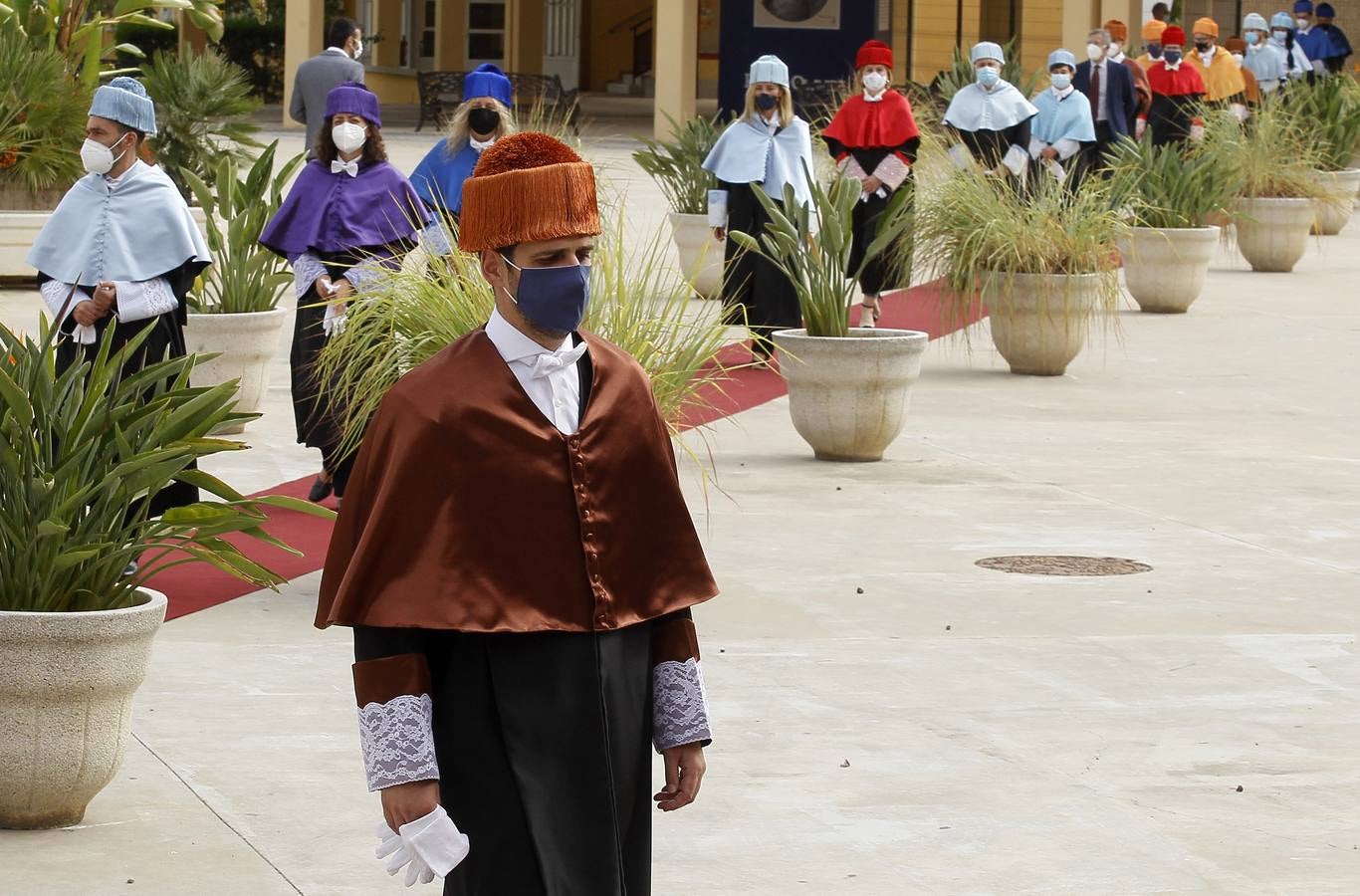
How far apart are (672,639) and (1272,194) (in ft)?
57.0

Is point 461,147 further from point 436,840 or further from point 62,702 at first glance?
point 436,840

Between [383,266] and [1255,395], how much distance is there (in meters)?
6.62

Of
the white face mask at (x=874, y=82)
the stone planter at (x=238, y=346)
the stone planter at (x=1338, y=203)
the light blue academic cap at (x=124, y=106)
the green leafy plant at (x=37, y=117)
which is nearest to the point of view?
the light blue academic cap at (x=124, y=106)

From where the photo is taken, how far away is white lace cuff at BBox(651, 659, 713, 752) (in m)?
3.61

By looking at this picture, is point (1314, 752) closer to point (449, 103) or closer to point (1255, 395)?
point (1255, 395)

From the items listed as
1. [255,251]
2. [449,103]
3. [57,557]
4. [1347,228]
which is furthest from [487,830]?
[449,103]

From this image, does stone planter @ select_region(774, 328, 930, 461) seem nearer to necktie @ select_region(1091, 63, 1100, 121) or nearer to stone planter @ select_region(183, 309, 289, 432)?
stone planter @ select_region(183, 309, 289, 432)

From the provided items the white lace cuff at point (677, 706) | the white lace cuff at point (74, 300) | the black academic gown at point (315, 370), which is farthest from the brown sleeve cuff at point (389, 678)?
the black academic gown at point (315, 370)

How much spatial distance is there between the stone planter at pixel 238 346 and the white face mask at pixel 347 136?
2.41m

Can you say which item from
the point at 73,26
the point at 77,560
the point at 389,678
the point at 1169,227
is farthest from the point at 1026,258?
the point at 389,678

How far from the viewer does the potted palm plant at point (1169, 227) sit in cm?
1655

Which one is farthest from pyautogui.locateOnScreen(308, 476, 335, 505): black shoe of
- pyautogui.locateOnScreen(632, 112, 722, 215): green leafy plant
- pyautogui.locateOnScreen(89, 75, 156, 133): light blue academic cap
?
pyautogui.locateOnScreen(632, 112, 722, 215): green leafy plant

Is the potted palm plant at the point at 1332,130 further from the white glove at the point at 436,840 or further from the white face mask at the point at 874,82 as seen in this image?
the white glove at the point at 436,840

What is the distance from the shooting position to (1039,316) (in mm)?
13547
